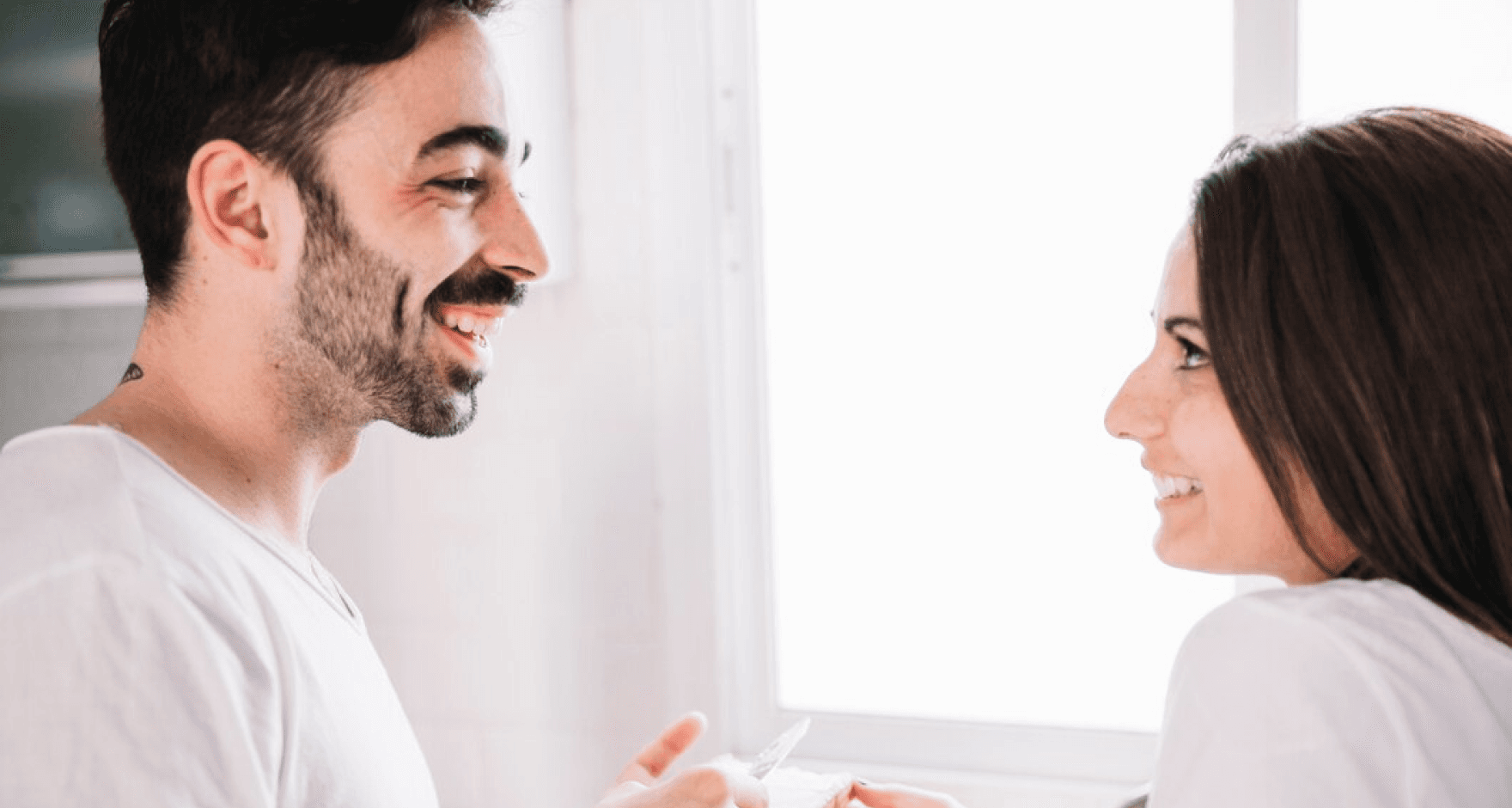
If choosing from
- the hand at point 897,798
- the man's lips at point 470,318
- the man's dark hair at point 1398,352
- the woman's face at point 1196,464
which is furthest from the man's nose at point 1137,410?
the man's lips at point 470,318

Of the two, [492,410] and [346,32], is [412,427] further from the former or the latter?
[492,410]

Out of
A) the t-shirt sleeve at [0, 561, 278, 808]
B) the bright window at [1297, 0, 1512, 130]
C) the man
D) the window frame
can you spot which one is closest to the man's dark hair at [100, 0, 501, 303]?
the man

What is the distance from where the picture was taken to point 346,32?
2.73ft

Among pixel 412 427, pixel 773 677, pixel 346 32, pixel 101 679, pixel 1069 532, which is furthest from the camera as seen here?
pixel 773 677

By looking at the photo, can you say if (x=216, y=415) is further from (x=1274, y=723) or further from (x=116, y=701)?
(x=1274, y=723)

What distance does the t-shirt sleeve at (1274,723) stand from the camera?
2.03 feet

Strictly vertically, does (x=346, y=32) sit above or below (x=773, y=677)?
above

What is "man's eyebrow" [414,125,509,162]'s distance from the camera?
2.85ft

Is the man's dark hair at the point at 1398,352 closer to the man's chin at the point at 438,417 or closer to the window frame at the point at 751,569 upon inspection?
the man's chin at the point at 438,417

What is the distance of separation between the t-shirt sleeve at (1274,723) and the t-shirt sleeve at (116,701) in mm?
537

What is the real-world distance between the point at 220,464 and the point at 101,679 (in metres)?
0.23

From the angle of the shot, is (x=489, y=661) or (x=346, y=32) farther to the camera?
(x=489, y=661)

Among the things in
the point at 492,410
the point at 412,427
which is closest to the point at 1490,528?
the point at 412,427

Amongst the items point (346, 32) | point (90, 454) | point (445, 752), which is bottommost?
point (445, 752)
